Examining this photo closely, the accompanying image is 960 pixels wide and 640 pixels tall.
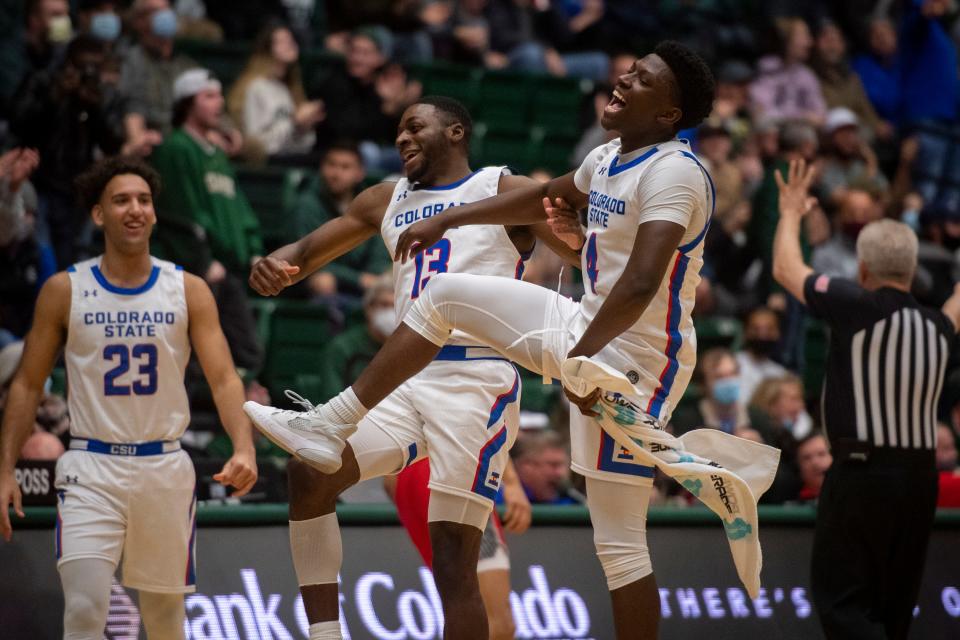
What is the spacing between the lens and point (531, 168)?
12914 millimetres

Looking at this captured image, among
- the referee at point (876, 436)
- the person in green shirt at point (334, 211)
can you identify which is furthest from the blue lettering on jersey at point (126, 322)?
the person in green shirt at point (334, 211)

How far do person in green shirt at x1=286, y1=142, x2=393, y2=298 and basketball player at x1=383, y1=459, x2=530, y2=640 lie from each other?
4117 mm

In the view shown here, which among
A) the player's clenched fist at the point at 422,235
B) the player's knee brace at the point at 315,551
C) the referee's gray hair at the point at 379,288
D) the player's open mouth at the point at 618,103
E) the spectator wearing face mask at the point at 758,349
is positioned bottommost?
the player's knee brace at the point at 315,551

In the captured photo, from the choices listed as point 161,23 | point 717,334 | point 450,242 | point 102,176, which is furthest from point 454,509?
point 717,334

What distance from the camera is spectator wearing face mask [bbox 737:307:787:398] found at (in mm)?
10977

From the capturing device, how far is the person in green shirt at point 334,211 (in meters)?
10.7

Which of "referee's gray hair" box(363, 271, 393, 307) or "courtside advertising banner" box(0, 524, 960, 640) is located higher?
"referee's gray hair" box(363, 271, 393, 307)

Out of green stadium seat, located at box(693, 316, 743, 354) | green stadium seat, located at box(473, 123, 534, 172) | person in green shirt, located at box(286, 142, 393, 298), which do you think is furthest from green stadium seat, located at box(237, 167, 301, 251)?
green stadium seat, located at box(693, 316, 743, 354)

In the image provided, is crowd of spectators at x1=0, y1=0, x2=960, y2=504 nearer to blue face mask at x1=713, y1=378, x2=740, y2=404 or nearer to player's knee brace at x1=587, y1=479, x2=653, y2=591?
blue face mask at x1=713, y1=378, x2=740, y2=404

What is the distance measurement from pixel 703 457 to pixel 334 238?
1.79m

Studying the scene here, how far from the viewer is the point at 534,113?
45.4 feet

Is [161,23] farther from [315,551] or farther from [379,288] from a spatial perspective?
[315,551]

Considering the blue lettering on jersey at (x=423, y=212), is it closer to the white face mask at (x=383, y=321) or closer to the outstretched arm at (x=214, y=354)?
the outstretched arm at (x=214, y=354)

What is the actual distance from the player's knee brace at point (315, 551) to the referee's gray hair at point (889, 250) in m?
2.91
